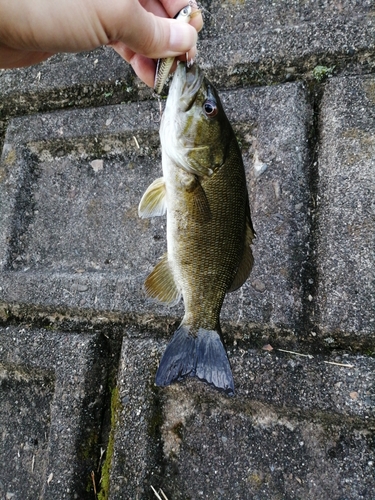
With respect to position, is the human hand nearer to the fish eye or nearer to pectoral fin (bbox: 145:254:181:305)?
the fish eye

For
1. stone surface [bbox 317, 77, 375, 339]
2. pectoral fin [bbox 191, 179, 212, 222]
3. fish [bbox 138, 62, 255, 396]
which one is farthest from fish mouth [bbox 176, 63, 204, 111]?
stone surface [bbox 317, 77, 375, 339]

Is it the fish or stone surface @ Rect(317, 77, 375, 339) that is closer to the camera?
the fish

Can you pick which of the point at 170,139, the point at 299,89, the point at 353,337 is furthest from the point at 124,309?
the point at 299,89

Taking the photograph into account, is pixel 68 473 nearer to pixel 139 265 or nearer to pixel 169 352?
pixel 169 352

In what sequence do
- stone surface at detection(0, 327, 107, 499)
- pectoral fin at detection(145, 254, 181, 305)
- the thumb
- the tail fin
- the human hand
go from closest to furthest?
the human hand → the thumb → the tail fin → pectoral fin at detection(145, 254, 181, 305) → stone surface at detection(0, 327, 107, 499)

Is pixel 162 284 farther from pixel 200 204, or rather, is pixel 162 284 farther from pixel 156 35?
pixel 156 35

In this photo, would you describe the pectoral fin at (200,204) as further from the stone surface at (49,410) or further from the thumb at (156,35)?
the stone surface at (49,410)

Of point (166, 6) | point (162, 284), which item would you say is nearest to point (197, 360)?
point (162, 284)
